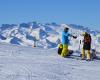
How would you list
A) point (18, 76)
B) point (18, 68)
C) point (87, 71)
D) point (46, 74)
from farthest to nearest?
point (87, 71)
point (18, 68)
point (46, 74)
point (18, 76)

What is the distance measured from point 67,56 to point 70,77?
31.5ft

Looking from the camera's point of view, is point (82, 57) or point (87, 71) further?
point (82, 57)

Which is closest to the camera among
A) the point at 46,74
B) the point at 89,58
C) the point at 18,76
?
the point at 18,76

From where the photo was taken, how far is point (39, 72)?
1698cm

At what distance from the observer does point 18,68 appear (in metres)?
17.7

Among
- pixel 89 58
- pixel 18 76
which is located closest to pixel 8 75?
pixel 18 76

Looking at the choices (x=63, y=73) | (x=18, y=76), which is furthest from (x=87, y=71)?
(x=18, y=76)

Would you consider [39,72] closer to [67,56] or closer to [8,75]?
[8,75]

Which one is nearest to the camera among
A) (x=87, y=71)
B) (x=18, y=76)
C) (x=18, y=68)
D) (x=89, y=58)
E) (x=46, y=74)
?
(x=18, y=76)

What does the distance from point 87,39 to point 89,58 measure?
1.34 meters

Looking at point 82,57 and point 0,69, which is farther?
point 82,57

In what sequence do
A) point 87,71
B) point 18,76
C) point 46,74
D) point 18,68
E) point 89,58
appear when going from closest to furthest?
1. point 18,76
2. point 46,74
3. point 18,68
4. point 87,71
5. point 89,58

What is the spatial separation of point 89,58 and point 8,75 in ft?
33.2

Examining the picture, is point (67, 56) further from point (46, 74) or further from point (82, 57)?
point (46, 74)
